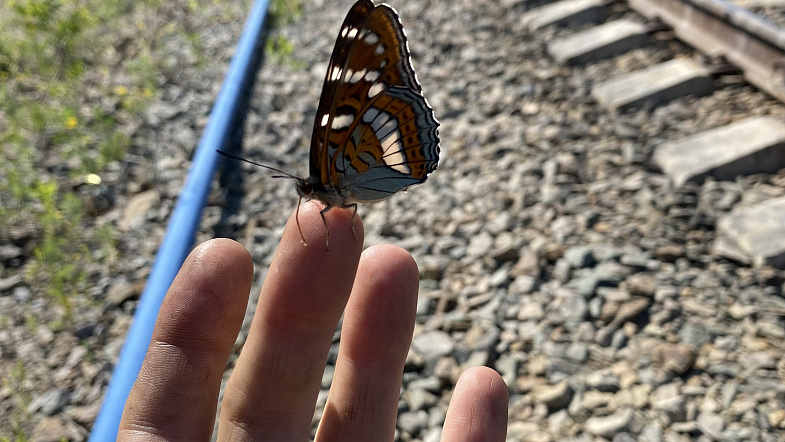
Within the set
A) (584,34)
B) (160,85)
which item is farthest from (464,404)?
(160,85)

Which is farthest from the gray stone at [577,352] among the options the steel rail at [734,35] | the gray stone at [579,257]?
the steel rail at [734,35]

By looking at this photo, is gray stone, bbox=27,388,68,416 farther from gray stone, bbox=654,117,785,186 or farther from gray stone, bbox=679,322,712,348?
gray stone, bbox=654,117,785,186

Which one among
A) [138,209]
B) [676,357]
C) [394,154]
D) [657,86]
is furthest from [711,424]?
[138,209]

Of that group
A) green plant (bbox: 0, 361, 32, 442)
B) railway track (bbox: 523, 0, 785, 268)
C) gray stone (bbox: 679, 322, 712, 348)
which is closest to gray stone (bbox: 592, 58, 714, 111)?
railway track (bbox: 523, 0, 785, 268)

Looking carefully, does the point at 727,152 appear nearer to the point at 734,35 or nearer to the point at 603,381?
the point at 734,35

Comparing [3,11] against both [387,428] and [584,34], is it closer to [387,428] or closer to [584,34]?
[584,34]

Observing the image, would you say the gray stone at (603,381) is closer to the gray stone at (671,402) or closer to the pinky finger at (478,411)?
the gray stone at (671,402)
